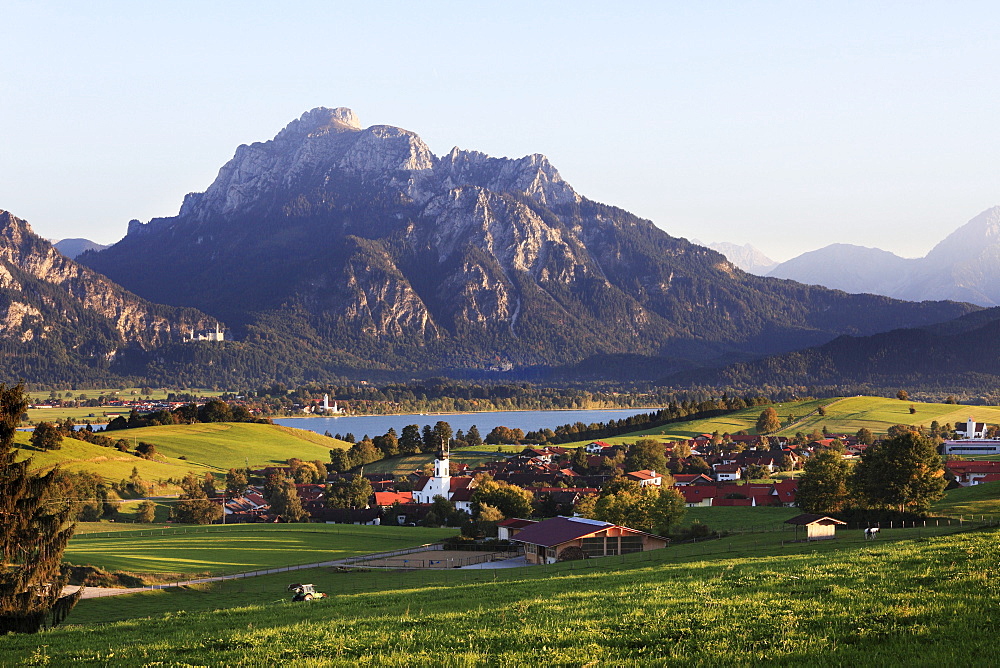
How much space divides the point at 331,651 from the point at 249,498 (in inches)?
4440

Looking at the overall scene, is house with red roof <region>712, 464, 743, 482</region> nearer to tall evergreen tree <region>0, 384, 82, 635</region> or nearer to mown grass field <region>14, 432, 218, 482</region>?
mown grass field <region>14, 432, 218, 482</region>

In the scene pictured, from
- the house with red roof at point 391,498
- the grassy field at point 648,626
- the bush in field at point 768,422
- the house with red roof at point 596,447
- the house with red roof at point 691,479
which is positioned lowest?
the house with red roof at point 391,498

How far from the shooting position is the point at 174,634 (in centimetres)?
2214

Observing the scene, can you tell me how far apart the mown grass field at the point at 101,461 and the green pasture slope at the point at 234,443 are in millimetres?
16169

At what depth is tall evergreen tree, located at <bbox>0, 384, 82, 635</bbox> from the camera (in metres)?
23.9

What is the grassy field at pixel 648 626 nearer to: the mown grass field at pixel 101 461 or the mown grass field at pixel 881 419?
the mown grass field at pixel 101 461

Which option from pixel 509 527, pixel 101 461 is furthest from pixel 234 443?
pixel 509 527

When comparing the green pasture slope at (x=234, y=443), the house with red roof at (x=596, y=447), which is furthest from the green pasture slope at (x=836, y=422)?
the green pasture slope at (x=234, y=443)

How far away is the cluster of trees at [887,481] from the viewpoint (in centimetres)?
6384

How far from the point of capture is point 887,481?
64.8 m

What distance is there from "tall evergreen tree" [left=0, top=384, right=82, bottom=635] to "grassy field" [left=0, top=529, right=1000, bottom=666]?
2.81ft

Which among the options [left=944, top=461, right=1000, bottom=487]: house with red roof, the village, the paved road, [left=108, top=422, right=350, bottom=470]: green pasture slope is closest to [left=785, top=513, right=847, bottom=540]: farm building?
the village

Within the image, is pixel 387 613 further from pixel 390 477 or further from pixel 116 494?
pixel 390 477

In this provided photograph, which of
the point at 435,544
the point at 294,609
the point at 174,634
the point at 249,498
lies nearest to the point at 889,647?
the point at 174,634
